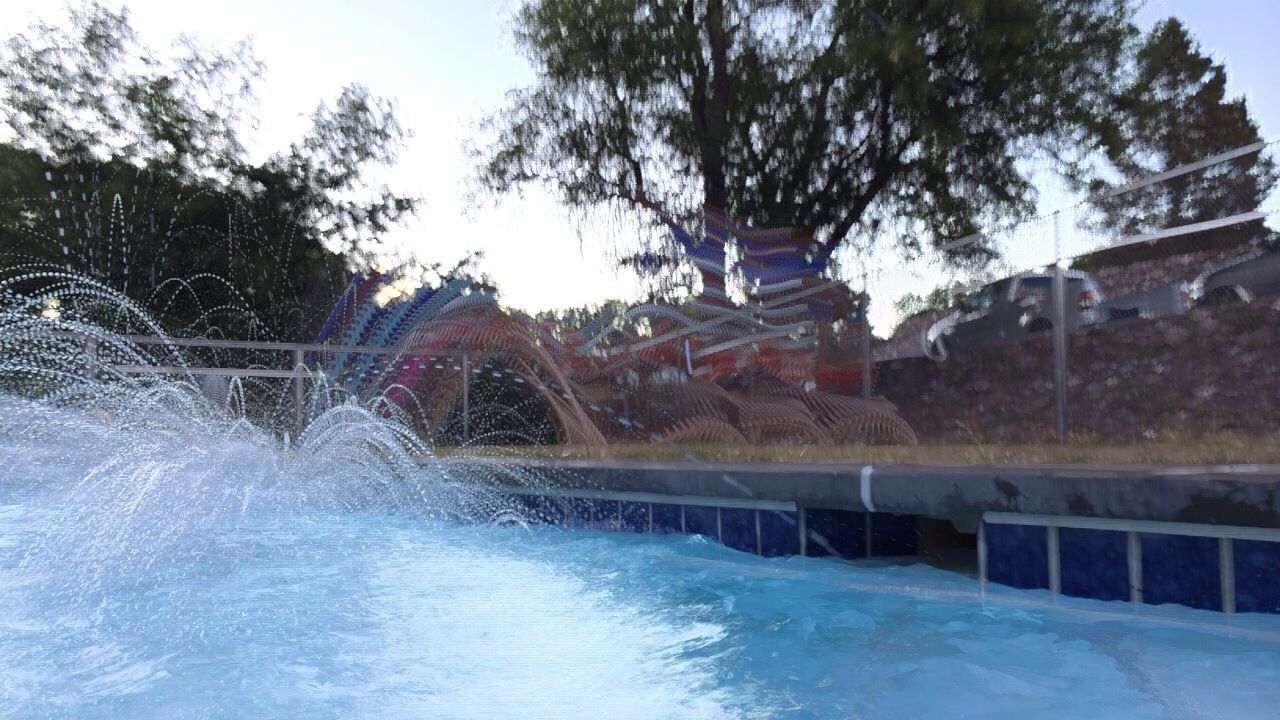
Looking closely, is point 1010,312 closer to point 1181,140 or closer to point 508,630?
point 508,630

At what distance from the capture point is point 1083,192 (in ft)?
39.2

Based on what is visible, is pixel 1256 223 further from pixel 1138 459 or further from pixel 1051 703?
pixel 1051 703

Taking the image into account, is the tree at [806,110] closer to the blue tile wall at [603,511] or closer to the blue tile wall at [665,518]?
the blue tile wall at [603,511]

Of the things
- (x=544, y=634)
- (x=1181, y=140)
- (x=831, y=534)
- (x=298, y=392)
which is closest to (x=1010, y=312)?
(x=831, y=534)

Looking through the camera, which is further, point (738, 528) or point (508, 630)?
point (738, 528)

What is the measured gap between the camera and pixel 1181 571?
9.64 ft

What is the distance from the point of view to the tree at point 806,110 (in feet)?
36.0

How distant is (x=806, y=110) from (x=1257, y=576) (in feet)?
33.6

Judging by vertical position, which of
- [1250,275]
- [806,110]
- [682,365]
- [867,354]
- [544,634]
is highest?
[806,110]

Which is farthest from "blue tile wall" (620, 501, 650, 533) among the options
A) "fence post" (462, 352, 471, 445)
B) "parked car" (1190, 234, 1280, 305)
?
"fence post" (462, 352, 471, 445)

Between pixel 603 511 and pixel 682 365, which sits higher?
pixel 682 365

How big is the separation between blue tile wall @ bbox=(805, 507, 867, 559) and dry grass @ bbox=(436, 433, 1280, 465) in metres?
0.39

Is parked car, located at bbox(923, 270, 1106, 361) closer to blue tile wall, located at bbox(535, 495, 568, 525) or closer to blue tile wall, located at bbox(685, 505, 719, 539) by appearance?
blue tile wall, located at bbox(685, 505, 719, 539)

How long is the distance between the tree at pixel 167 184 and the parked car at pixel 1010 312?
536 inches
